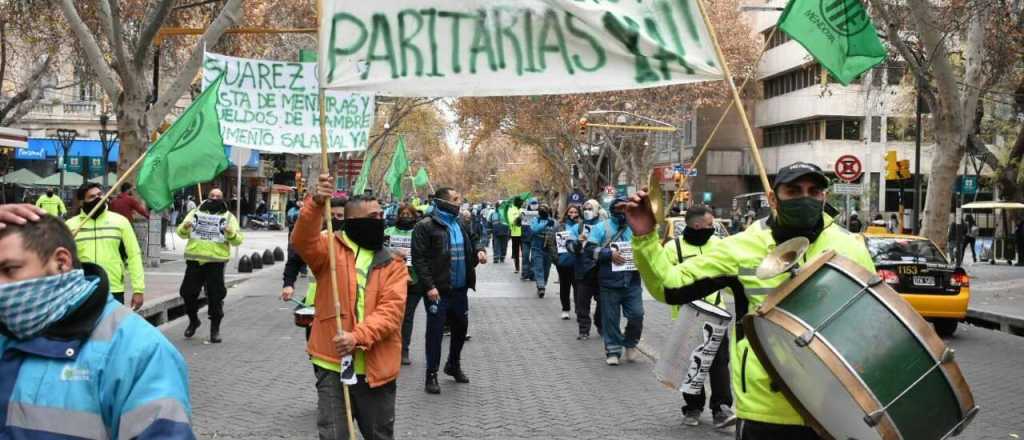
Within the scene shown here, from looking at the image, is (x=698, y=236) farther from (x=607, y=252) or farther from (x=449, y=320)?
(x=607, y=252)

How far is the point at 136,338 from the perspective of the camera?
9.29 ft

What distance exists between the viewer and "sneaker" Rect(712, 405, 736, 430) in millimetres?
8125

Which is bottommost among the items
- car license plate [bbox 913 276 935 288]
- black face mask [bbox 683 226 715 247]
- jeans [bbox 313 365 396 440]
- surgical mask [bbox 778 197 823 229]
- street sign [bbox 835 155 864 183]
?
car license plate [bbox 913 276 935 288]

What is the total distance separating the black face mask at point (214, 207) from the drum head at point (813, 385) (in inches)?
392

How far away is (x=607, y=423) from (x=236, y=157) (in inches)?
686

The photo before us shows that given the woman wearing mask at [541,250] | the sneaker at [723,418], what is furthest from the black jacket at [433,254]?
the woman wearing mask at [541,250]

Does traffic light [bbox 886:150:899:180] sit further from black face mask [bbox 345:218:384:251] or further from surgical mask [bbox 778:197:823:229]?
surgical mask [bbox 778:197:823:229]

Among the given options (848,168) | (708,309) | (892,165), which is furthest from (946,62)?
(708,309)

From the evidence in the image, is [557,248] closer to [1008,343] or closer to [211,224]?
[211,224]

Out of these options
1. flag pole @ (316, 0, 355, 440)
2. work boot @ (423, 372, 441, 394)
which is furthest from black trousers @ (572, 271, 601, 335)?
flag pole @ (316, 0, 355, 440)

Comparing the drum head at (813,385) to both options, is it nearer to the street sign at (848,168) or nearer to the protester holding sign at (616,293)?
the protester holding sign at (616,293)

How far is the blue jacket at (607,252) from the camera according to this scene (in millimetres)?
11289

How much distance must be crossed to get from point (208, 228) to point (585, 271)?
14.0ft

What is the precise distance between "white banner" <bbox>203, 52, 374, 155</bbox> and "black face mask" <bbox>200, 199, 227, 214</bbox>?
0.72 m
